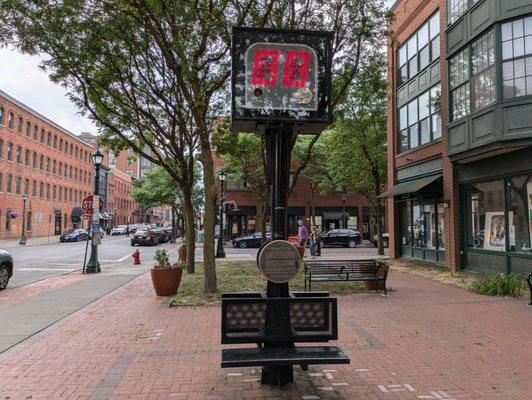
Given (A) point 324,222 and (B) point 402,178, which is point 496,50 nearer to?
(B) point 402,178

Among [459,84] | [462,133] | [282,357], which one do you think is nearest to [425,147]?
[459,84]

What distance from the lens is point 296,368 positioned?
5.43 meters

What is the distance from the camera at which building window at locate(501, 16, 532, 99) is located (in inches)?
476

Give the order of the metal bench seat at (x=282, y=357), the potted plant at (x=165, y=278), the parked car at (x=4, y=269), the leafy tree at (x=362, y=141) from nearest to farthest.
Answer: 1. the metal bench seat at (x=282, y=357)
2. the potted plant at (x=165, y=278)
3. the parked car at (x=4, y=269)
4. the leafy tree at (x=362, y=141)

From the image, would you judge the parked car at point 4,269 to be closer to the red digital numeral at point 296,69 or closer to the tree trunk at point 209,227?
the tree trunk at point 209,227

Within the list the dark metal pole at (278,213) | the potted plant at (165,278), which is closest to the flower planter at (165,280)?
the potted plant at (165,278)

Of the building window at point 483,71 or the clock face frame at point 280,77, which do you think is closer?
the clock face frame at point 280,77

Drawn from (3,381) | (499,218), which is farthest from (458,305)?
(3,381)

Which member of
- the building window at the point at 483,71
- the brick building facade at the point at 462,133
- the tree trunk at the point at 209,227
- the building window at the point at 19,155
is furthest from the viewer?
the building window at the point at 19,155

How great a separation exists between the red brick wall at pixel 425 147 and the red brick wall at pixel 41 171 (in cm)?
3781

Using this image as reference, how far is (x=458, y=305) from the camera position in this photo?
9531mm

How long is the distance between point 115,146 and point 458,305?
39.6 feet

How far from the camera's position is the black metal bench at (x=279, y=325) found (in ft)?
15.0

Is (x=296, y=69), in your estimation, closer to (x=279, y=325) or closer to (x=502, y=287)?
(x=279, y=325)
